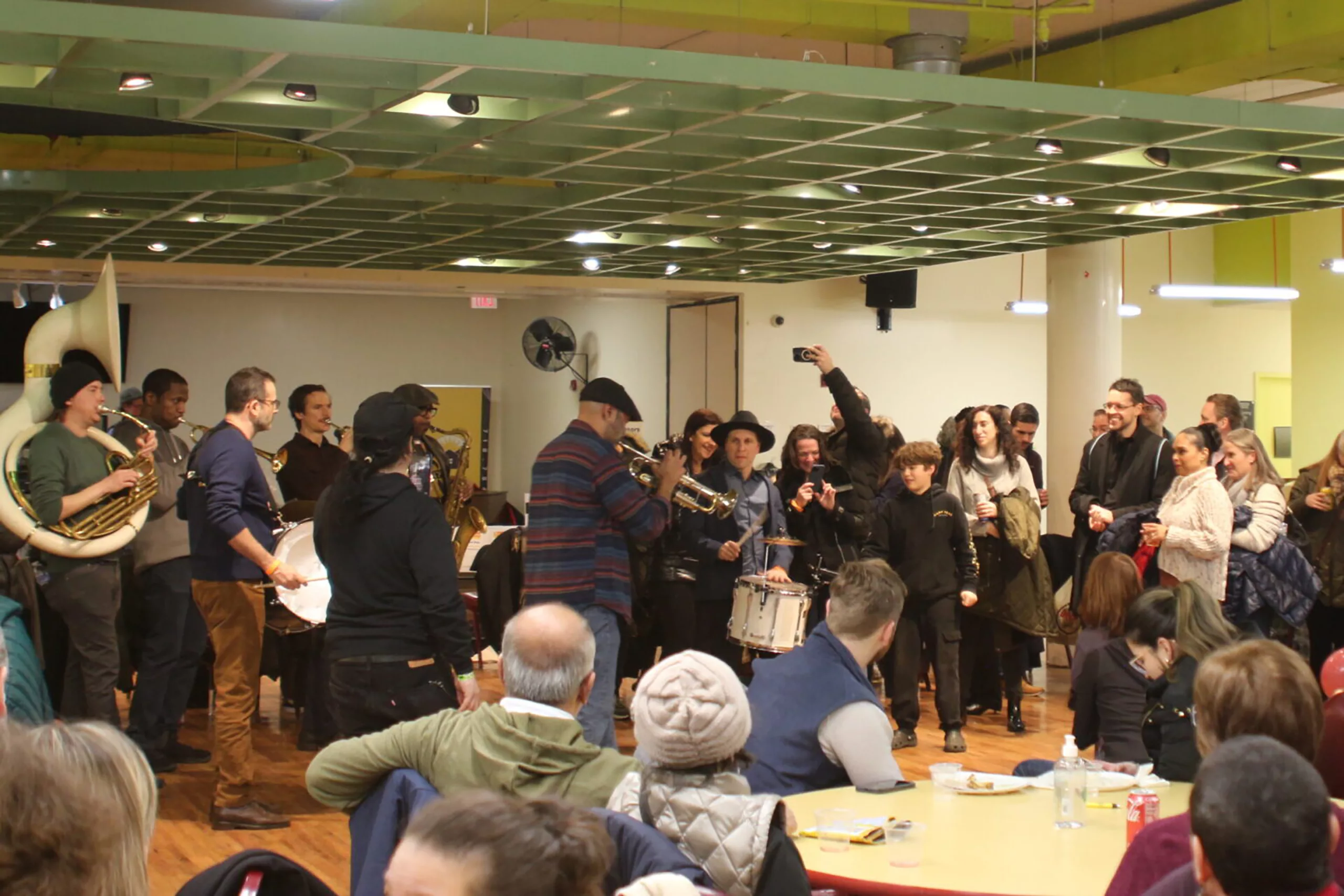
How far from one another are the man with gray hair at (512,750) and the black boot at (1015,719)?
5.10 m

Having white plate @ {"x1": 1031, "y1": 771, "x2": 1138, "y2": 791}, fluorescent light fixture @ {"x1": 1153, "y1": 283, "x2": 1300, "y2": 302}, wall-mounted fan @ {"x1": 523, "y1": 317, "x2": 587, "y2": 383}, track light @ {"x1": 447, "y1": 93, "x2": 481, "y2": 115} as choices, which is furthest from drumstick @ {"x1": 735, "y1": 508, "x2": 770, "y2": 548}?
fluorescent light fixture @ {"x1": 1153, "y1": 283, "x2": 1300, "y2": 302}

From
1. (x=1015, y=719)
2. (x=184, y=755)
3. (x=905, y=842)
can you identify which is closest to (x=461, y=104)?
(x=184, y=755)

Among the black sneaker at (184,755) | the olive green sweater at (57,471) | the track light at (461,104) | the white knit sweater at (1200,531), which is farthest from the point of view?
the white knit sweater at (1200,531)

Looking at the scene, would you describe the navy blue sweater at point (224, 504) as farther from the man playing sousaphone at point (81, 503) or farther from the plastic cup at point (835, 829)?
the plastic cup at point (835, 829)

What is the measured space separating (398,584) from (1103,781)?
6.70ft

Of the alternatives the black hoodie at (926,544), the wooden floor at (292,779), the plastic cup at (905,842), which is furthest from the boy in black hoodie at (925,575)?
the plastic cup at (905,842)

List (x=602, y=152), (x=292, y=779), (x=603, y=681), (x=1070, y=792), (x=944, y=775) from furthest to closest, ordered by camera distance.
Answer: (x=602, y=152)
(x=292, y=779)
(x=603, y=681)
(x=944, y=775)
(x=1070, y=792)

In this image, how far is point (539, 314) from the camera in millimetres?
14883

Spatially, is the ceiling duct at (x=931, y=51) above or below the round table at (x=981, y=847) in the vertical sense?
above

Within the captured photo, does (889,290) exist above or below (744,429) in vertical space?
above

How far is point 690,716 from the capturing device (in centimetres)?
263

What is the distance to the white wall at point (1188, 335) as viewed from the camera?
606 inches

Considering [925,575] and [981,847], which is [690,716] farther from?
[925,575]

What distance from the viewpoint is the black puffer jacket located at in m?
7.75
